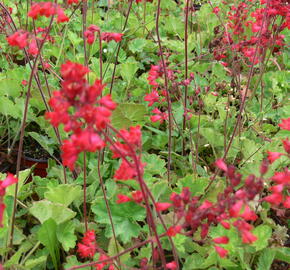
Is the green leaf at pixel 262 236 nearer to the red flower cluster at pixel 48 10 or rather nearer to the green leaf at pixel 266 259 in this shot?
the green leaf at pixel 266 259

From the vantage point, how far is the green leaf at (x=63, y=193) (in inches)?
69.7

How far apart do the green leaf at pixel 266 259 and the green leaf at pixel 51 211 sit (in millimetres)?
736

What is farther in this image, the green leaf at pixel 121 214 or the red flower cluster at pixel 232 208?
the green leaf at pixel 121 214

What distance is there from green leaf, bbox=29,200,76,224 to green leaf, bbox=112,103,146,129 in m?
0.63

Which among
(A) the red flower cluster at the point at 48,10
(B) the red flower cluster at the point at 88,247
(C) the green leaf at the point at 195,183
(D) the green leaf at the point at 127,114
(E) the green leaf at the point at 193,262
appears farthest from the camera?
(D) the green leaf at the point at 127,114

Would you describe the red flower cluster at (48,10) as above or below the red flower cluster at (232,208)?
above

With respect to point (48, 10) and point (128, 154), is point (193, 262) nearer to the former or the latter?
point (128, 154)

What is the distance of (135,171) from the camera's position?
1092 mm

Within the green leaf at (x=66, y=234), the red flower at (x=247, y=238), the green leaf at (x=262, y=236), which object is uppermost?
the red flower at (x=247, y=238)

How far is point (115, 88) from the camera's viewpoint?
288cm

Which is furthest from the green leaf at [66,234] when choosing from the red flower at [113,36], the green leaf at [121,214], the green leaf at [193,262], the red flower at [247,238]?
the red flower at [247,238]

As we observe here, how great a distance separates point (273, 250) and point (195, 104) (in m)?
1.36

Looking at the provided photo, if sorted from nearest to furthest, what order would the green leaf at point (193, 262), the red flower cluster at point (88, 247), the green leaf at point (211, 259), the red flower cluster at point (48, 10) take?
1. the red flower cluster at point (48, 10)
2. the red flower cluster at point (88, 247)
3. the green leaf at point (211, 259)
4. the green leaf at point (193, 262)

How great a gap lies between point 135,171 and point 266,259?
901 millimetres
